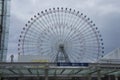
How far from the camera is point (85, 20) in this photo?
160 ft

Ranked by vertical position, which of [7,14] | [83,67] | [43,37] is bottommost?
[83,67]

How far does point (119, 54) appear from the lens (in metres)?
56.8

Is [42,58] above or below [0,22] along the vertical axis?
below

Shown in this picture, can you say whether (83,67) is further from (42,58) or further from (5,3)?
(5,3)

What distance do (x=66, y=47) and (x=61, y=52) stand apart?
148 centimetres

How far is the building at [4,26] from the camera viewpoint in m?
43.7

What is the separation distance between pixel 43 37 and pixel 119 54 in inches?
692

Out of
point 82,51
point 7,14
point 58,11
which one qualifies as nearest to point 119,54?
point 82,51

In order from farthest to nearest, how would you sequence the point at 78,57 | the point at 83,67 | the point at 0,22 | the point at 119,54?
1. the point at 119,54
2. the point at 78,57
3. the point at 0,22
4. the point at 83,67

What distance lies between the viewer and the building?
4372 centimetres

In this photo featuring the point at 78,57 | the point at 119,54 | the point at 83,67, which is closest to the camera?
the point at 83,67

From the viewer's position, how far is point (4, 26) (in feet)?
147

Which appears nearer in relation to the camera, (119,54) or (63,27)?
(63,27)

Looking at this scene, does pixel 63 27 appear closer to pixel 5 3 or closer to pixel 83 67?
pixel 5 3
